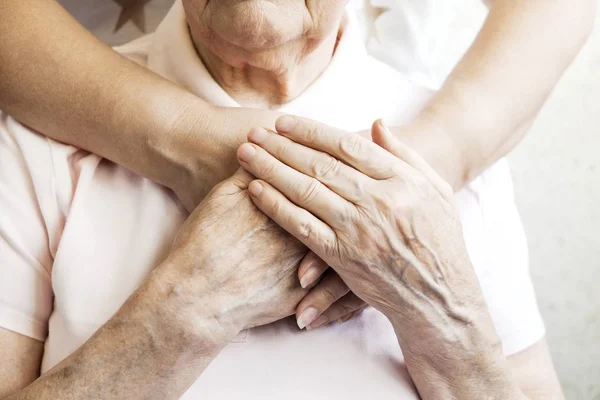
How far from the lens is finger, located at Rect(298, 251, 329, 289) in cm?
92

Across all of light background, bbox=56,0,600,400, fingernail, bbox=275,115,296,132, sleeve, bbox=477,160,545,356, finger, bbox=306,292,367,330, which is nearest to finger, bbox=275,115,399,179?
fingernail, bbox=275,115,296,132

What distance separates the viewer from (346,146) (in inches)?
34.8

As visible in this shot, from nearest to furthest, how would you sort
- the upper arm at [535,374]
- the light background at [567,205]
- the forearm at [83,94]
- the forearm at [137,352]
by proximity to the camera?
1. the forearm at [137,352]
2. the forearm at [83,94]
3. the upper arm at [535,374]
4. the light background at [567,205]

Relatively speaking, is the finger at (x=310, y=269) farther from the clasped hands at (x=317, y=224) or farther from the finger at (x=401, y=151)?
the finger at (x=401, y=151)

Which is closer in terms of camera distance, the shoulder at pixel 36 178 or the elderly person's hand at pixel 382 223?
the elderly person's hand at pixel 382 223

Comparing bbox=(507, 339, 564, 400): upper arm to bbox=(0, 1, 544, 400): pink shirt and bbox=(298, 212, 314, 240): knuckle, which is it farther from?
bbox=(298, 212, 314, 240): knuckle

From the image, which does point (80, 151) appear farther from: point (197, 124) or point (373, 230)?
point (373, 230)

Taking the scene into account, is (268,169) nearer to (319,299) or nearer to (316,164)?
(316,164)

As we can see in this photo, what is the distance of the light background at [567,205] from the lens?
65.8 inches

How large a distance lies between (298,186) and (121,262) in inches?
12.3

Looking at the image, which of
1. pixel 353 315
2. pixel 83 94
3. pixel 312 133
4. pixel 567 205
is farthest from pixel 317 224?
pixel 567 205

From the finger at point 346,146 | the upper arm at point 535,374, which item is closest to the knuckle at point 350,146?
the finger at point 346,146

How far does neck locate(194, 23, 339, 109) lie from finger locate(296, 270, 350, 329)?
32 centimetres

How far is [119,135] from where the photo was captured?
96cm
